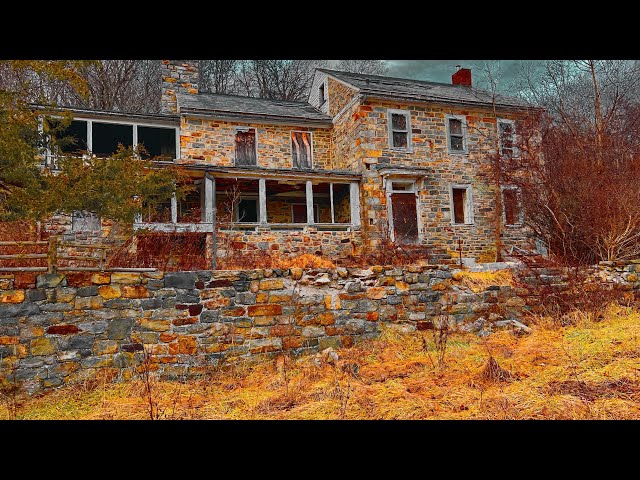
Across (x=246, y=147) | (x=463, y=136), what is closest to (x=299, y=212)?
(x=246, y=147)

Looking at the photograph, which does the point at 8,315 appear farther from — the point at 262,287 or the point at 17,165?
the point at 262,287

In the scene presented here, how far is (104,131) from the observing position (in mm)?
15367

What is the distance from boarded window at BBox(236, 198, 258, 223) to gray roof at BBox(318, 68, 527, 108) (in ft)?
19.4

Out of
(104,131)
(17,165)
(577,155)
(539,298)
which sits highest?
(104,131)

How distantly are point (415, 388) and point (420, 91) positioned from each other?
48.1 ft

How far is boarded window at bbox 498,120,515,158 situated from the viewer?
16.3 m

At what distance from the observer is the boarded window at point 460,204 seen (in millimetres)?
16094

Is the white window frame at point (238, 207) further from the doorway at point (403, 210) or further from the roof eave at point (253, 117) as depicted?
the doorway at point (403, 210)

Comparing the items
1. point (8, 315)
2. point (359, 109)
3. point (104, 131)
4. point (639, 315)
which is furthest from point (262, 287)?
point (104, 131)

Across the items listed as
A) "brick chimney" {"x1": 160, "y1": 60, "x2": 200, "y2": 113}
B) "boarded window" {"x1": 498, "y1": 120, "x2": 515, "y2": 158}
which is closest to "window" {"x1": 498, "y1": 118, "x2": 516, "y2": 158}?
"boarded window" {"x1": 498, "y1": 120, "x2": 515, "y2": 158}

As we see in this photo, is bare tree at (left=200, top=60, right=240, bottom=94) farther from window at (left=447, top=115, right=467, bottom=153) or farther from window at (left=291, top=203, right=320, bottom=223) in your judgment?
window at (left=447, top=115, right=467, bottom=153)

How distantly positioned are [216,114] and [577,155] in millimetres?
11982

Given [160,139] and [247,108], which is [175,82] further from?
[247,108]

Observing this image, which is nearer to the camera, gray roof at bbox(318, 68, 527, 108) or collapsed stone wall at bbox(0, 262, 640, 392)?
collapsed stone wall at bbox(0, 262, 640, 392)
